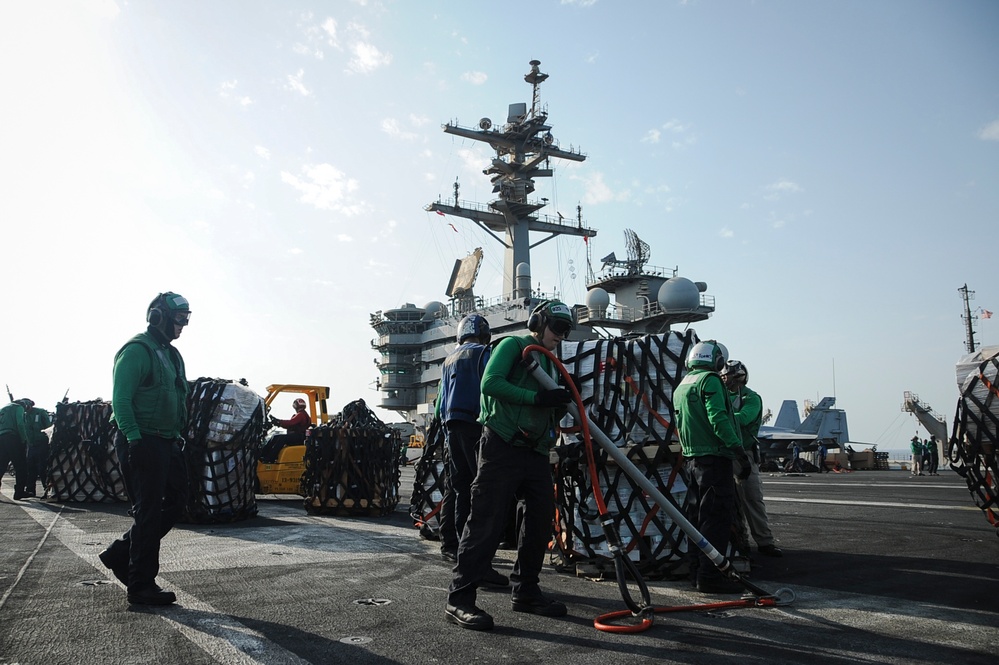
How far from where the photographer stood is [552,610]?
4.47 metres

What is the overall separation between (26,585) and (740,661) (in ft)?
16.7

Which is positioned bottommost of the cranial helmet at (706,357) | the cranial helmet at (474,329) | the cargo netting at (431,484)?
the cargo netting at (431,484)

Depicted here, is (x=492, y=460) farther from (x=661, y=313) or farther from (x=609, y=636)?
(x=661, y=313)

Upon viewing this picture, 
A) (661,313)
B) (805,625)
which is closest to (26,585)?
(805,625)

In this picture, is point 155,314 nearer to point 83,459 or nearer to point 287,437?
point 287,437

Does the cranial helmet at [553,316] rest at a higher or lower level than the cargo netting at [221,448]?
higher

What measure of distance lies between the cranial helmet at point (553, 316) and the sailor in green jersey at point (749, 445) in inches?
115

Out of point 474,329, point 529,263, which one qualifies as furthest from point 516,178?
point 474,329

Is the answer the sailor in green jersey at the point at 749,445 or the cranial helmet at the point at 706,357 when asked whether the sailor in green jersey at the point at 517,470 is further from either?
the sailor in green jersey at the point at 749,445

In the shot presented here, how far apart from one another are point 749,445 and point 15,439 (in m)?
14.6

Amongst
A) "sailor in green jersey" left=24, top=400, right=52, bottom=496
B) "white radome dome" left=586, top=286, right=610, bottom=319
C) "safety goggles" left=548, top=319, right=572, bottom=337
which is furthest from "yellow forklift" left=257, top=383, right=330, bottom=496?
"white radome dome" left=586, top=286, right=610, bottom=319

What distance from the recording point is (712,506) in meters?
5.45

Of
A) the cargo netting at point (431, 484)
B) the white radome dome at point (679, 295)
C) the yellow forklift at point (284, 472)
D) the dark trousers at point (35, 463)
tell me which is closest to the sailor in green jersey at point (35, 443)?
the dark trousers at point (35, 463)

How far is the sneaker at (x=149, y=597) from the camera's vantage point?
462 centimetres
